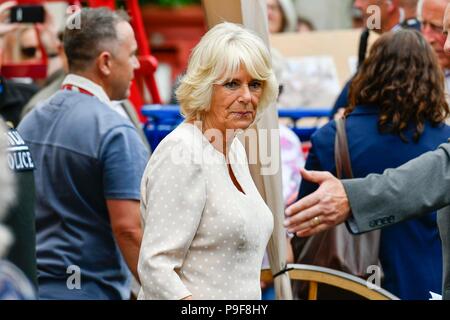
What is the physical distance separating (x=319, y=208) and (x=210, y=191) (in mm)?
428

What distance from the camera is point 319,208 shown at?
4.46 meters

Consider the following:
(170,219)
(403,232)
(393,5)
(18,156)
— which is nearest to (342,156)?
(403,232)

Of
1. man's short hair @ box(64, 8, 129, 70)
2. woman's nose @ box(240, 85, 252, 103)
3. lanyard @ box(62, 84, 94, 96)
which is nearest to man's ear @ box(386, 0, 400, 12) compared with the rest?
man's short hair @ box(64, 8, 129, 70)

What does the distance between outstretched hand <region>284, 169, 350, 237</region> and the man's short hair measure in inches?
69.7

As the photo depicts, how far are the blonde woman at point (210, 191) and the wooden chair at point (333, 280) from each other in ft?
3.76

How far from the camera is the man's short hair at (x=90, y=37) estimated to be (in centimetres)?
598

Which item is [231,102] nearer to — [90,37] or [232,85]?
[232,85]

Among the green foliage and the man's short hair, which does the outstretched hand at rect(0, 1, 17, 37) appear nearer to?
the man's short hair

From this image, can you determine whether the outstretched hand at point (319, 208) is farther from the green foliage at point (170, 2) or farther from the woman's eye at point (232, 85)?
the green foliage at point (170, 2)

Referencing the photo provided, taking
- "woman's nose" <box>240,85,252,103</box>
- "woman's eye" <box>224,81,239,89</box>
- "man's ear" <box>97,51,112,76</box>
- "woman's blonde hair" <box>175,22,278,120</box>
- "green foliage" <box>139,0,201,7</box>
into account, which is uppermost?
"woman's blonde hair" <box>175,22,278,120</box>

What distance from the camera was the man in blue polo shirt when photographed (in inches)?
219

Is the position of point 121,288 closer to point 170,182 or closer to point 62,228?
point 62,228

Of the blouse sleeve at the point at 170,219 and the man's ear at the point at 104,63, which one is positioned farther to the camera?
the man's ear at the point at 104,63

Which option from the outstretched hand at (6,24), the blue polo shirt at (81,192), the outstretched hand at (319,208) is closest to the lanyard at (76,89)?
the blue polo shirt at (81,192)
